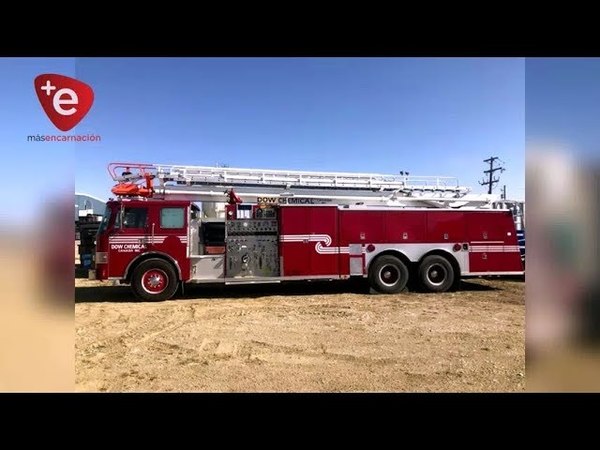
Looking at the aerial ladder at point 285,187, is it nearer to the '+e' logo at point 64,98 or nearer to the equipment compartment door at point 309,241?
the equipment compartment door at point 309,241

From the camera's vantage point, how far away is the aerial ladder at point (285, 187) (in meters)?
9.01

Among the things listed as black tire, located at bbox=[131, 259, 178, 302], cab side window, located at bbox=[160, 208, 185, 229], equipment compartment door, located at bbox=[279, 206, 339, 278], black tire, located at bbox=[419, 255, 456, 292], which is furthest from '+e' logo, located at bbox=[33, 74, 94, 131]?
black tire, located at bbox=[419, 255, 456, 292]

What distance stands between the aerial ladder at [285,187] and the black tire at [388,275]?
151cm

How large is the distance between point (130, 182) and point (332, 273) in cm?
512

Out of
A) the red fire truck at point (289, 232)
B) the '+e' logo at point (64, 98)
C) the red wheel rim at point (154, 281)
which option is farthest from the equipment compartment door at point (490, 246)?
the '+e' logo at point (64, 98)

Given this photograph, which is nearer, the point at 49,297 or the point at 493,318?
the point at 49,297

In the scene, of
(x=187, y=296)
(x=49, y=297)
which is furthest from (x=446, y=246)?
(x=49, y=297)

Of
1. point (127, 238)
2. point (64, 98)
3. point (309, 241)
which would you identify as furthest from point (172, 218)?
point (64, 98)

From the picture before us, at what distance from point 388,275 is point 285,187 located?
3353 mm

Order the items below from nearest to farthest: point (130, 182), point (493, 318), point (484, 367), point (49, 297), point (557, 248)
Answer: point (557, 248) < point (49, 297) < point (484, 367) < point (493, 318) < point (130, 182)

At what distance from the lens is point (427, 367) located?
464 centimetres

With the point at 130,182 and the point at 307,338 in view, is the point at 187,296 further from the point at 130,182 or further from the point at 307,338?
the point at 307,338

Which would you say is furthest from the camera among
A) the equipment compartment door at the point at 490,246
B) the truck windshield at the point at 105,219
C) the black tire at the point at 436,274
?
the equipment compartment door at the point at 490,246

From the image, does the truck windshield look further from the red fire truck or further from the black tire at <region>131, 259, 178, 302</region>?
the black tire at <region>131, 259, 178, 302</region>
